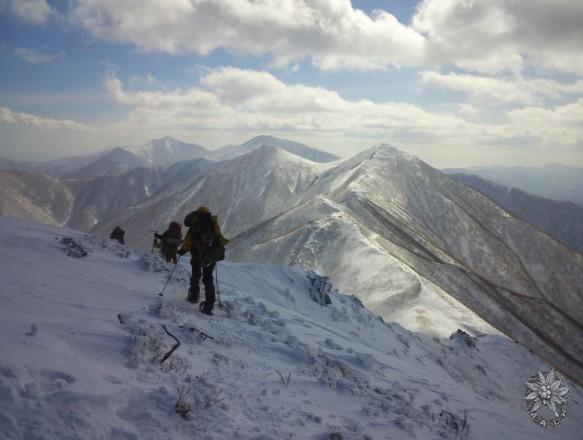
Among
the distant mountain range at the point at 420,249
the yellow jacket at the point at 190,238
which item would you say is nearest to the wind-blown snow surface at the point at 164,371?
the yellow jacket at the point at 190,238

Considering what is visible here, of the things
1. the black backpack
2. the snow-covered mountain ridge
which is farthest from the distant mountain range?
the black backpack

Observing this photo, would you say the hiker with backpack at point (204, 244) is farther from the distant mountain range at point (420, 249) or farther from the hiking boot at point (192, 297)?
the distant mountain range at point (420, 249)

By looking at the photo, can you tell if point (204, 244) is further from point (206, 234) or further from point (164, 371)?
point (164, 371)

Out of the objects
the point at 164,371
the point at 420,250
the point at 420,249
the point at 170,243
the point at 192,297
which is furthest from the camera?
the point at 420,249

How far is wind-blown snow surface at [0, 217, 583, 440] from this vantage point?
152 inches

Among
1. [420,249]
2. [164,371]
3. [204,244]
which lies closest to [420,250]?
[420,249]

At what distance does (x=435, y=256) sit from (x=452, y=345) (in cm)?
5612

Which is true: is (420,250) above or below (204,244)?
below

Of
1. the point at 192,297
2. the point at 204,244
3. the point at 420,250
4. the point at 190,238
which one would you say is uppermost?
the point at 190,238

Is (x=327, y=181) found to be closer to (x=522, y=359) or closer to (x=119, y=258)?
(x=522, y=359)

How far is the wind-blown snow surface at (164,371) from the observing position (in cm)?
387

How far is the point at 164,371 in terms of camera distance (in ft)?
17.5

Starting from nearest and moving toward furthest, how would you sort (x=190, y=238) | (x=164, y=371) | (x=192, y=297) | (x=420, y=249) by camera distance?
(x=164, y=371) → (x=190, y=238) → (x=192, y=297) → (x=420, y=249)

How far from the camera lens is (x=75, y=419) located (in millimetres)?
3553
